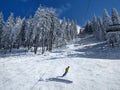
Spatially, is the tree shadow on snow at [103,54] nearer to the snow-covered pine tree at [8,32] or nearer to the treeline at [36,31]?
the treeline at [36,31]

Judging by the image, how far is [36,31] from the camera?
166ft

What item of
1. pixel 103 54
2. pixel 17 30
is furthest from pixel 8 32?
pixel 103 54

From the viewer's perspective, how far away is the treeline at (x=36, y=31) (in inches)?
1912

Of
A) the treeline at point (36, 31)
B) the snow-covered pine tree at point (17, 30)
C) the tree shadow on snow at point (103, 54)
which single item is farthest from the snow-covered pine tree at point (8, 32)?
the tree shadow on snow at point (103, 54)

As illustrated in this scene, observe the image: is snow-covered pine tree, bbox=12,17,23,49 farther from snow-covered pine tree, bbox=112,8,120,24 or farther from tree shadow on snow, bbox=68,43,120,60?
snow-covered pine tree, bbox=112,8,120,24

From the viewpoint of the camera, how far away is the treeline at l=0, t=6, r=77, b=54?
1912 inches

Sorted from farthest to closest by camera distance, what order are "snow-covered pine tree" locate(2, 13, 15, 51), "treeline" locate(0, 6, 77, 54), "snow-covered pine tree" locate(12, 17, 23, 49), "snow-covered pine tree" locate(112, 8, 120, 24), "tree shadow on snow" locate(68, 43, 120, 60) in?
"snow-covered pine tree" locate(12, 17, 23, 49) → "snow-covered pine tree" locate(2, 13, 15, 51) → "snow-covered pine tree" locate(112, 8, 120, 24) → "treeline" locate(0, 6, 77, 54) → "tree shadow on snow" locate(68, 43, 120, 60)

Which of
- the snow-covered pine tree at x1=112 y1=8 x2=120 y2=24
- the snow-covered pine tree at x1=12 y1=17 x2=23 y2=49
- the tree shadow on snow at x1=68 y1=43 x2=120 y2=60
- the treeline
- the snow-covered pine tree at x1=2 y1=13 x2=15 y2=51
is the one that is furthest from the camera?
the snow-covered pine tree at x1=12 y1=17 x2=23 y2=49

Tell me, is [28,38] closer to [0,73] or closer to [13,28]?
[13,28]

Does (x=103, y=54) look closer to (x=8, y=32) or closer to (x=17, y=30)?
(x=8, y=32)

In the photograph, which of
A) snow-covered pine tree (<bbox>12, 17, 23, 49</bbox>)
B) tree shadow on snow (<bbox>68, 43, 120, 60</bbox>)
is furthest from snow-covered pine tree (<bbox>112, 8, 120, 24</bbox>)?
snow-covered pine tree (<bbox>12, 17, 23, 49</bbox>)

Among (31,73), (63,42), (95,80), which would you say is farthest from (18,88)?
(63,42)

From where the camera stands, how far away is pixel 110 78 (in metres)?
17.8

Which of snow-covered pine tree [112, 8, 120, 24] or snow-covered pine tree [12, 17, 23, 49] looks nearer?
snow-covered pine tree [112, 8, 120, 24]
